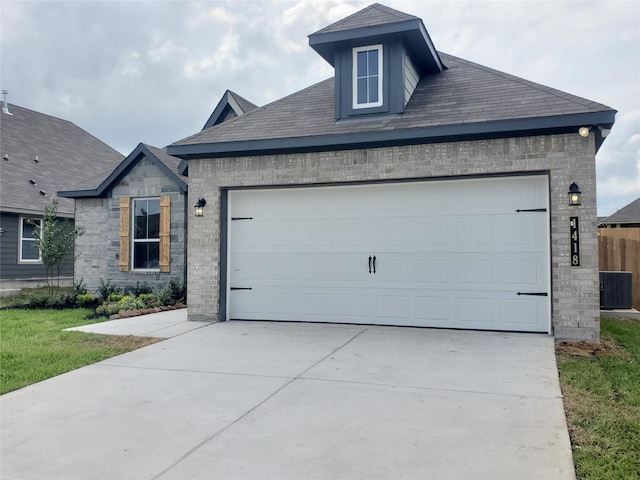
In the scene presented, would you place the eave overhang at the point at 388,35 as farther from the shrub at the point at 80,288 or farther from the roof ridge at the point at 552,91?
the shrub at the point at 80,288

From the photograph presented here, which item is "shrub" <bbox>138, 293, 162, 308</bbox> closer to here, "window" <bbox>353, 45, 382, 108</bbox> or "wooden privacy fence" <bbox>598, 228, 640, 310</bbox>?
"window" <bbox>353, 45, 382, 108</bbox>

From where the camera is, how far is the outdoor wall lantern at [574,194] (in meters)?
7.24

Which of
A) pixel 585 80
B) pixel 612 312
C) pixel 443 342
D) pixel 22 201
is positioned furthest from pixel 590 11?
pixel 22 201

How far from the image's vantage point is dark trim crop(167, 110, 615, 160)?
7.18 metres

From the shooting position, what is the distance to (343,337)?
298 inches

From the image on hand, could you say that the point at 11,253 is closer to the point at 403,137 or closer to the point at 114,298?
the point at 114,298

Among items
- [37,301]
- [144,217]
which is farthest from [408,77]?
[37,301]

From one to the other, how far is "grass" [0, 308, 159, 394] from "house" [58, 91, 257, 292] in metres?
3.01

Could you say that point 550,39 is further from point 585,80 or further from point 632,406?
point 632,406

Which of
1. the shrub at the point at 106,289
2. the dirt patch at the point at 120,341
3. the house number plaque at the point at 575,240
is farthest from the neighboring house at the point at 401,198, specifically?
the shrub at the point at 106,289

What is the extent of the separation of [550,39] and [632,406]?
10.0 metres

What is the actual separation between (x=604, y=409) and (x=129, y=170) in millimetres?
12104

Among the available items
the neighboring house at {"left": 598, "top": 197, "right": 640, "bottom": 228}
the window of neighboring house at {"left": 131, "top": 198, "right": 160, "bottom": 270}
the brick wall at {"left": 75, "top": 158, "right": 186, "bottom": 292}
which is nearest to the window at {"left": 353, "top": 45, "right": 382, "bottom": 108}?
the brick wall at {"left": 75, "top": 158, "right": 186, "bottom": 292}

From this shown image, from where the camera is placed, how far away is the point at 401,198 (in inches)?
332
